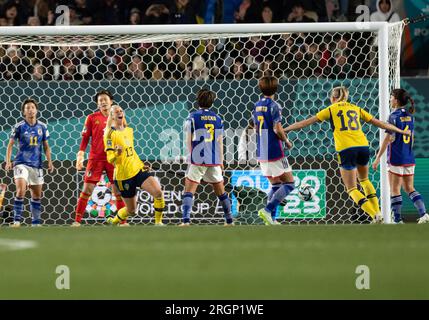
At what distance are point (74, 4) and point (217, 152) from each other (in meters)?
6.15

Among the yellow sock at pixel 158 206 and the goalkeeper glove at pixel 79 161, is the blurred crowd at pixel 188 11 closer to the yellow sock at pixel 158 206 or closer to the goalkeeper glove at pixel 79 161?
the goalkeeper glove at pixel 79 161

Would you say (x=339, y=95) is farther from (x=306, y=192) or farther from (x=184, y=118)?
(x=184, y=118)

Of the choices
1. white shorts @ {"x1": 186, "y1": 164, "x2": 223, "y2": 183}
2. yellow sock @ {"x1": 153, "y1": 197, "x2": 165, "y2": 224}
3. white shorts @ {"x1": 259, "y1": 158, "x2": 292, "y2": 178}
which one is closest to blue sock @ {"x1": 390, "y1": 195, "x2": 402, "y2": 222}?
white shorts @ {"x1": 259, "y1": 158, "x2": 292, "y2": 178}

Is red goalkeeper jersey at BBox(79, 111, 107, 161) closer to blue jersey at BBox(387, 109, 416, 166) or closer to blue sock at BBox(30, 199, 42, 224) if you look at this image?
blue sock at BBox(30, 199, 42, 224)

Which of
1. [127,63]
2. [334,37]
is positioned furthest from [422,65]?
[127,63]

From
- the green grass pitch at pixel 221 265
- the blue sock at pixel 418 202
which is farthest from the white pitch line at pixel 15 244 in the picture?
the blue sock at pixel 418 202

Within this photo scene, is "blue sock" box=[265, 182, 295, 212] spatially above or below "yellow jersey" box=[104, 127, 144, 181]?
below

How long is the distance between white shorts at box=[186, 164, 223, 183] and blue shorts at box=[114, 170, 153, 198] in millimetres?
697

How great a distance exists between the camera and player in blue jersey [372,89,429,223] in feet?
38.6

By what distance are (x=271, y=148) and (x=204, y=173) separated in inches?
35.0

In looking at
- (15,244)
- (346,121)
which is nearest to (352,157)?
(346,121)

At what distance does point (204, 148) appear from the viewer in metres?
11.2

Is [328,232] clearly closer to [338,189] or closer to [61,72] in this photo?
[338,189]

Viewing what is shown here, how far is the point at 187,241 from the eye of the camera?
7.04 m
